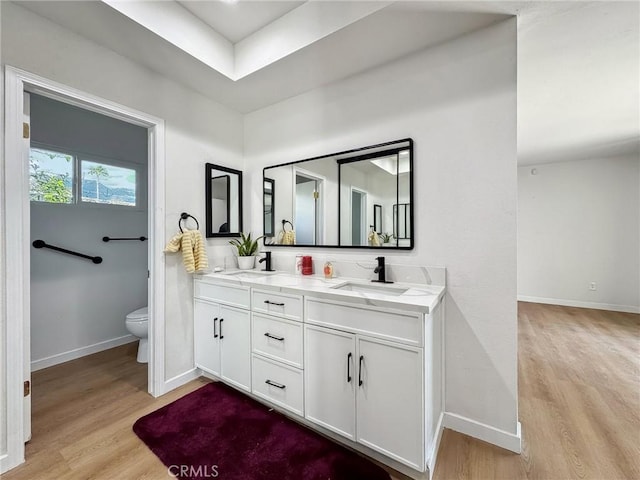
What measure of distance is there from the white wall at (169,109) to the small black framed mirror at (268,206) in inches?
16.0

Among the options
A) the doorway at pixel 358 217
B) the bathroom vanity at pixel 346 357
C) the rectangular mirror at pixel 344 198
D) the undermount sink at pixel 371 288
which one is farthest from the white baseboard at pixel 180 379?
the doorway at pixel 358 217

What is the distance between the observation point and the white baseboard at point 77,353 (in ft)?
7.97

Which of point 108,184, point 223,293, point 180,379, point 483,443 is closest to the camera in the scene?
point 483,443

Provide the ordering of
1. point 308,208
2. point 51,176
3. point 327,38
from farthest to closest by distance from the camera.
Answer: point 51,176 < point 308,208 < point 327,38

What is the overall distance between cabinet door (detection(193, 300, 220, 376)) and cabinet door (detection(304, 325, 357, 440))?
2.91 feet

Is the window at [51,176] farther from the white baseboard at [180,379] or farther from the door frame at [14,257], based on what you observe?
the white baseboard at [180,379]

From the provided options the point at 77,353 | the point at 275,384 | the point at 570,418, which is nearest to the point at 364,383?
the point at 275,384

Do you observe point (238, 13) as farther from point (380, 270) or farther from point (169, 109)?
point (380, 270)

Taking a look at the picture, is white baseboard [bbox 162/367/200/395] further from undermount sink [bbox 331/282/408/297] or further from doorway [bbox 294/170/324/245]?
undermount sink [bbox 331/282/408/297]

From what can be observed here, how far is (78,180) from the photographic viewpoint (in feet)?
8.78

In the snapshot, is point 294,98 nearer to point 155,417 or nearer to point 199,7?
point 199,7

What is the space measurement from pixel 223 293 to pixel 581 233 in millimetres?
5552

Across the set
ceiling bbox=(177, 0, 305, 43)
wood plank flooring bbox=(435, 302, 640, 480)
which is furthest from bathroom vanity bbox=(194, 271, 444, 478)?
ceiling bbox=(177, 0, 305, 43)

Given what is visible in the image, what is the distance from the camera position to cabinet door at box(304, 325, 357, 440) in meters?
1.48
